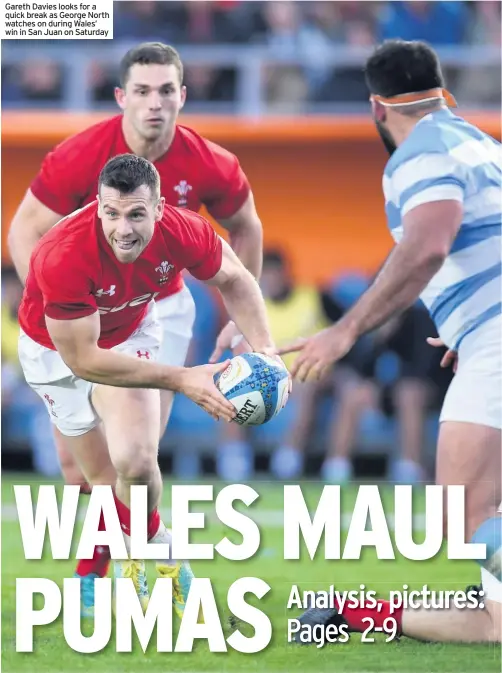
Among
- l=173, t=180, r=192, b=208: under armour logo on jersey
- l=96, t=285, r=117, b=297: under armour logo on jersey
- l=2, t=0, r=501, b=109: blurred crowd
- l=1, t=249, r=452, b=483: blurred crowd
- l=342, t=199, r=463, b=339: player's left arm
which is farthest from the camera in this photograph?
l=2, t=0, r=501, b=109: blurred crowd

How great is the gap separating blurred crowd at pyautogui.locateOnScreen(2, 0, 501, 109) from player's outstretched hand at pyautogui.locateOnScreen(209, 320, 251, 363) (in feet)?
20.4

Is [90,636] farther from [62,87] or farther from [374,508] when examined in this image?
[62,87]

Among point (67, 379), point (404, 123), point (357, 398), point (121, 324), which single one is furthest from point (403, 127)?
point (357, 398)

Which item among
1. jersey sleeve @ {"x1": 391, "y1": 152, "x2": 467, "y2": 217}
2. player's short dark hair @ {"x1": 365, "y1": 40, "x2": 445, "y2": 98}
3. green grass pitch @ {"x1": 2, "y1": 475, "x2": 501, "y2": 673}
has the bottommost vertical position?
green grass pitch @ {"x1": 2, "y1": 475, "x2": 501, "y2": 673}

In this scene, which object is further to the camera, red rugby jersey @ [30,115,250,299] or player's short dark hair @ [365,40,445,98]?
red rugby jersey @ [30,115,250,299]

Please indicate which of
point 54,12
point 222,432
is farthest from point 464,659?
point 222,432

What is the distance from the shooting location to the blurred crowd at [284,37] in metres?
12.2

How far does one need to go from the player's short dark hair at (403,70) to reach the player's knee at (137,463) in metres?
1.80

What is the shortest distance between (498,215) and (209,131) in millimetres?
7156

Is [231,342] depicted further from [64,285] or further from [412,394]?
[412,394]

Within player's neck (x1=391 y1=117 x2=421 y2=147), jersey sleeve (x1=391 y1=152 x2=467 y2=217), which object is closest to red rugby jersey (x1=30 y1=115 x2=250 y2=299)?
player's neck (x1=391 y1=117 x2=421 y2=147)

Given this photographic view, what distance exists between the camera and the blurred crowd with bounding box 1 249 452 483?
38.3 ft

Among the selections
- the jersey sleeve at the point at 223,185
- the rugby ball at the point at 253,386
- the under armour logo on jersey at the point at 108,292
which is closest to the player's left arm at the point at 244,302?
the rugby ball at the point at 253,386

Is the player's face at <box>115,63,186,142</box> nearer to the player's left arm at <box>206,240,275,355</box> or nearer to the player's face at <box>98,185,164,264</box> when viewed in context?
the player's left arm at <box>206,240,275,355</box>
